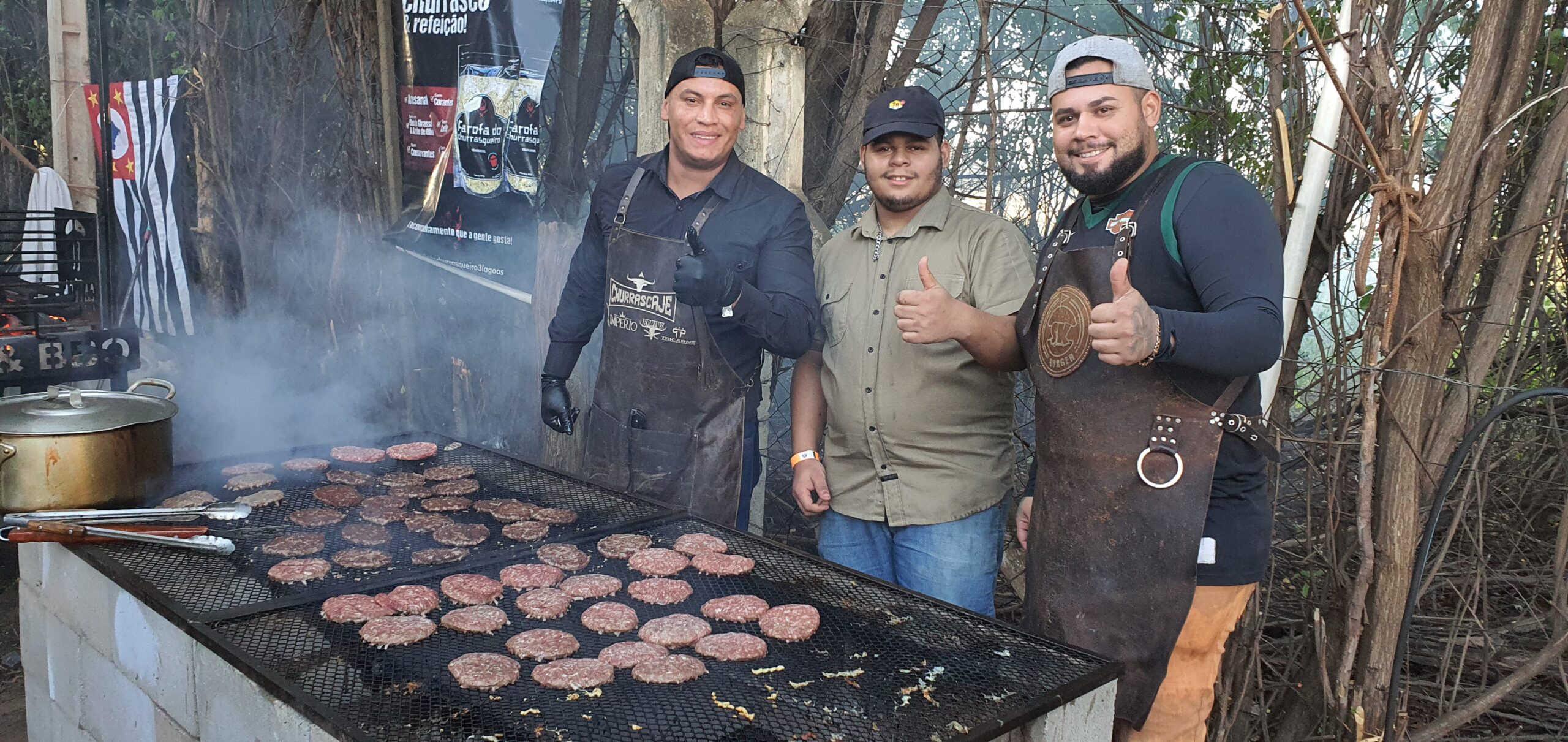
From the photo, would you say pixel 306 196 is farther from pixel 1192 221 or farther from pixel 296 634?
pixel 1192 221

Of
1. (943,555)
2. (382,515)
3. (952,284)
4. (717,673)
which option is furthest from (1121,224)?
(382,515)

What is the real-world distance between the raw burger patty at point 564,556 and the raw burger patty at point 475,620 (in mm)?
324

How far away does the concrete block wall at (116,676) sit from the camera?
2.16 m

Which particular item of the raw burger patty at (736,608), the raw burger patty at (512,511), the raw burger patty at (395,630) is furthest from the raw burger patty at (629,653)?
the raw burger patty at (512,511)

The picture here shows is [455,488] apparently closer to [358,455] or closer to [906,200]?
[358,455]

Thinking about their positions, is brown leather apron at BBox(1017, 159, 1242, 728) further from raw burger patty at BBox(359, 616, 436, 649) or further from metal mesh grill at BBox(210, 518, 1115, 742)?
raw burger patty at BBox(359, 616, 436, 649)

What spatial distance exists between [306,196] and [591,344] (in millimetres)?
3917

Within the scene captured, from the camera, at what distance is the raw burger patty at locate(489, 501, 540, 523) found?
10.1 ft

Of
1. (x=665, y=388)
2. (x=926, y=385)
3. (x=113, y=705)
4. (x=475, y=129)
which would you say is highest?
(x=475, y=129)

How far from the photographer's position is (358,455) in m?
3.65

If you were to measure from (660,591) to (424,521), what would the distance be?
35.2 inches

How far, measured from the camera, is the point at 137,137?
25.1 feet

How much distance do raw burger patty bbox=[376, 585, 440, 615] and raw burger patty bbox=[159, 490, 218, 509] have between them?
0.95m

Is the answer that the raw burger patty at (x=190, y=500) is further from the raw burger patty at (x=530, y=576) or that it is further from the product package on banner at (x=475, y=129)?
the product package on banner at (x=475, y=129)
